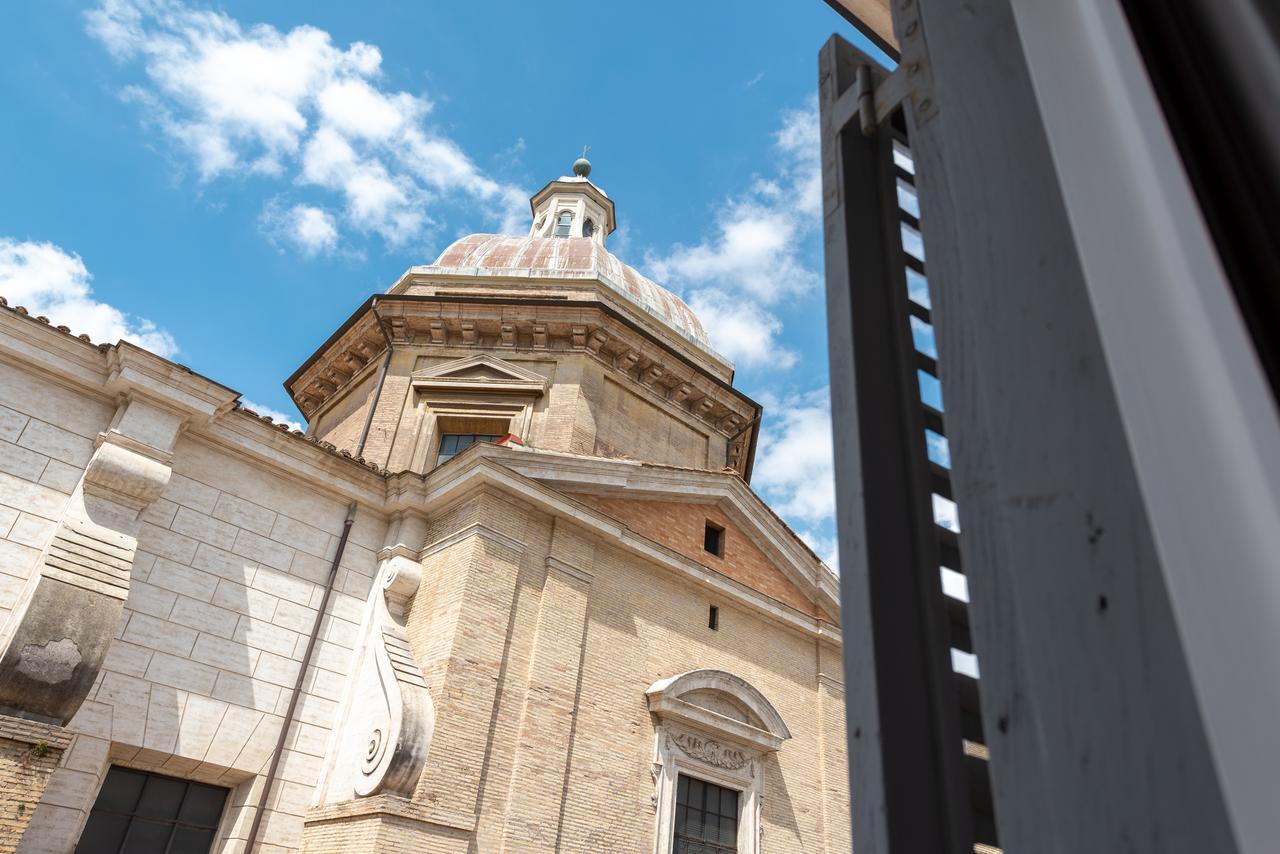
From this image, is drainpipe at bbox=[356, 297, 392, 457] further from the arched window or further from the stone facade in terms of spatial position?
the arched window

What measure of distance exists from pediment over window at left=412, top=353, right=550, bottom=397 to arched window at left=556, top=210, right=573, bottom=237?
32.5 ft

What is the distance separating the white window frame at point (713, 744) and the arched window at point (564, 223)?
16.2 m

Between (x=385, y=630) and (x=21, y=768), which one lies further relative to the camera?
(x=385, y=630)

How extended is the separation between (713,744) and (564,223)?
56.5 feet

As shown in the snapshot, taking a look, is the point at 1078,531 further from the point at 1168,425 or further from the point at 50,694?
the point at 50,694

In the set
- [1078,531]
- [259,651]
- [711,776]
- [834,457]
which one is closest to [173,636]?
[259,651]

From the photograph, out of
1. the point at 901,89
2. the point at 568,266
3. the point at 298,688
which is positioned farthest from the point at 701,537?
the point at 901,89

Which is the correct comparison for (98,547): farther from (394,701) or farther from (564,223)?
(564,223)

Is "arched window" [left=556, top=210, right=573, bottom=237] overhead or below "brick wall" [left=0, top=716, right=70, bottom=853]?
overhead

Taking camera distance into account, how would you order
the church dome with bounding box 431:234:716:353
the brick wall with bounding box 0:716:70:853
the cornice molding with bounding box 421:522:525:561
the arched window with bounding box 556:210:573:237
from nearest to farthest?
the brick wall with bounding box 0:716:70:853 < the cornice molding with bounding box 421:522:525:561 < the church dome with bounding box 431:234:716:353 < the arched window with bounding box 556:210:573:237

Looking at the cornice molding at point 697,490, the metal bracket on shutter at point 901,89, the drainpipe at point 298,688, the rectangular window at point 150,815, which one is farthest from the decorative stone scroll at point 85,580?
the metal bracket on shutter at point 901,89

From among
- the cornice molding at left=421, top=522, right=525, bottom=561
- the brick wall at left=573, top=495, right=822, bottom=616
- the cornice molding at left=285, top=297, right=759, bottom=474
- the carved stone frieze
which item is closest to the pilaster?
the cornice molding at left=421, top=522, right=525, bottom=561

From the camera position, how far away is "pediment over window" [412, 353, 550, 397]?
16031mm

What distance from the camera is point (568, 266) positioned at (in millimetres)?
19766
